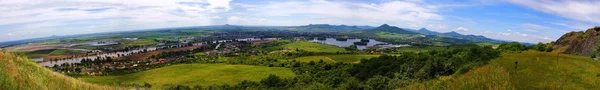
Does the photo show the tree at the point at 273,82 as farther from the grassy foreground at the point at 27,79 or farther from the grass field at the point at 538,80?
the grassy foreground at the point at 27,79

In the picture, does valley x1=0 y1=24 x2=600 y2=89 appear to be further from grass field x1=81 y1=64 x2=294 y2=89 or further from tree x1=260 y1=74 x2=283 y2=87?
tree x1=260 y1=74 x2=283 y2=87

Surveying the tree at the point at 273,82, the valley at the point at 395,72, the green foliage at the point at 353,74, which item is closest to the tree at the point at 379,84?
the valley at the point at 395,72

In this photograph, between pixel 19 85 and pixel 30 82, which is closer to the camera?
pixel 19 85

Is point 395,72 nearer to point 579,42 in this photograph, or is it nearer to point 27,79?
point 579,42

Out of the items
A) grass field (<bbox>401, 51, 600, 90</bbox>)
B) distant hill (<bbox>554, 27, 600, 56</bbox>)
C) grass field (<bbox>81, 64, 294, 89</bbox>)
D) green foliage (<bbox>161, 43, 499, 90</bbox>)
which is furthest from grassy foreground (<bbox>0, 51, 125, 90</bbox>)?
grass field (<bbox>81, 64, 294, 89</bbox>)

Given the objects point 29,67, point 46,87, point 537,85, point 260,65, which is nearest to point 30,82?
point 46,87

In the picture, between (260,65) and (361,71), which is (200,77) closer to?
(260,65)
